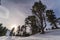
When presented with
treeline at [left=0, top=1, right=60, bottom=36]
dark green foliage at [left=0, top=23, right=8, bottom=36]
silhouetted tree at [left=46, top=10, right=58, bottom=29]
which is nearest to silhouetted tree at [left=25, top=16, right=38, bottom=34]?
treeline at [left=0, top=1, right=60, bottom=36]

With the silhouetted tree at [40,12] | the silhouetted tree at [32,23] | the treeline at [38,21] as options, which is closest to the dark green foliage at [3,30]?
the treeline at [38,21]

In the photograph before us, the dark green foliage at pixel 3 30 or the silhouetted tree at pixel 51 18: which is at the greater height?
the silhouetted tree at pixel 51 18

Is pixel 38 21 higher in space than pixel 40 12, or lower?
lower

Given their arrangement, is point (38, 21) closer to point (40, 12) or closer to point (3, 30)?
point (40, 12)

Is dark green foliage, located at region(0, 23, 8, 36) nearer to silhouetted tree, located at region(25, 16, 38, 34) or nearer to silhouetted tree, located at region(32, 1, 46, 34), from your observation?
silhouetted tree, located at region(25, 16, 38, 34)

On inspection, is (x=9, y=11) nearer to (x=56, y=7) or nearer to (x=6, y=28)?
(x=6, y=28)

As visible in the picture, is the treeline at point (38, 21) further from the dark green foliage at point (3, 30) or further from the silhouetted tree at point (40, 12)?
the dark green foliage at point (3, 30)

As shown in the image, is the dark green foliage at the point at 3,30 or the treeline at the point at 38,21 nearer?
the treeline at the point at 38,21

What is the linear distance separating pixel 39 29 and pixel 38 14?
0.24 metres

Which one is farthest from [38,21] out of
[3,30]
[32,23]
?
[3,30]

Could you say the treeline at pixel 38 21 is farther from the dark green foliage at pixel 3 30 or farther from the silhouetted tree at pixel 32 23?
the dark green foliage at pixel 3 30

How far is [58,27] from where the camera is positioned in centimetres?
219

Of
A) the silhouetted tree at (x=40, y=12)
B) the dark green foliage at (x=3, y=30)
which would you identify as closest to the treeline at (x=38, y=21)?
the silhouetted tree at (x=40, y=12)

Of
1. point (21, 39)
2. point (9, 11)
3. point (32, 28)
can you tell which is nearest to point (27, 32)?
point (32, 28)
